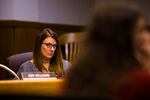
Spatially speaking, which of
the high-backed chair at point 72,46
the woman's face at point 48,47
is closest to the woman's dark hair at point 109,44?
the woman's face at point 48,47

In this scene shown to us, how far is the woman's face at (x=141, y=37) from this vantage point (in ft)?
4.78

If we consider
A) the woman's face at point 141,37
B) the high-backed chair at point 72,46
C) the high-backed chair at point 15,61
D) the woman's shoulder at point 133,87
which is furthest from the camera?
the high-backed chair at point 72,46

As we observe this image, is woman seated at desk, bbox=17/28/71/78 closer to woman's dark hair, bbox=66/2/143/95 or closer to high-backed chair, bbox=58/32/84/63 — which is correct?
high-backed chair, bbox=58/32/84/63

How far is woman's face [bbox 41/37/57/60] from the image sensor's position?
13.8 feet

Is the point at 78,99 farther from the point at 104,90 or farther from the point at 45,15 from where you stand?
the point at 45,15

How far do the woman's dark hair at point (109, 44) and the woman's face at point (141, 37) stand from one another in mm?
20

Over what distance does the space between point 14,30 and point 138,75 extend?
4621 mm

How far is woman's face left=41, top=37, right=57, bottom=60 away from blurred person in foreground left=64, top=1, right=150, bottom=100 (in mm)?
2721

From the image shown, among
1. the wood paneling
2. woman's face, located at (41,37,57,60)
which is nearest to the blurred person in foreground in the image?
woman's face, located at (41,37,57,60)

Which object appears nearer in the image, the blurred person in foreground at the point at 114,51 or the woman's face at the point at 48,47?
the blurred person in foreground at the point at 114,51

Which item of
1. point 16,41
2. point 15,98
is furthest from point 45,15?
point 15,98

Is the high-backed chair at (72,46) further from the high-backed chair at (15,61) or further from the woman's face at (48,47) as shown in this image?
the high-backed chair at (15,61)

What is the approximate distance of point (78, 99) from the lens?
1.09 meters

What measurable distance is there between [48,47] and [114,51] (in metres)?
2.83
